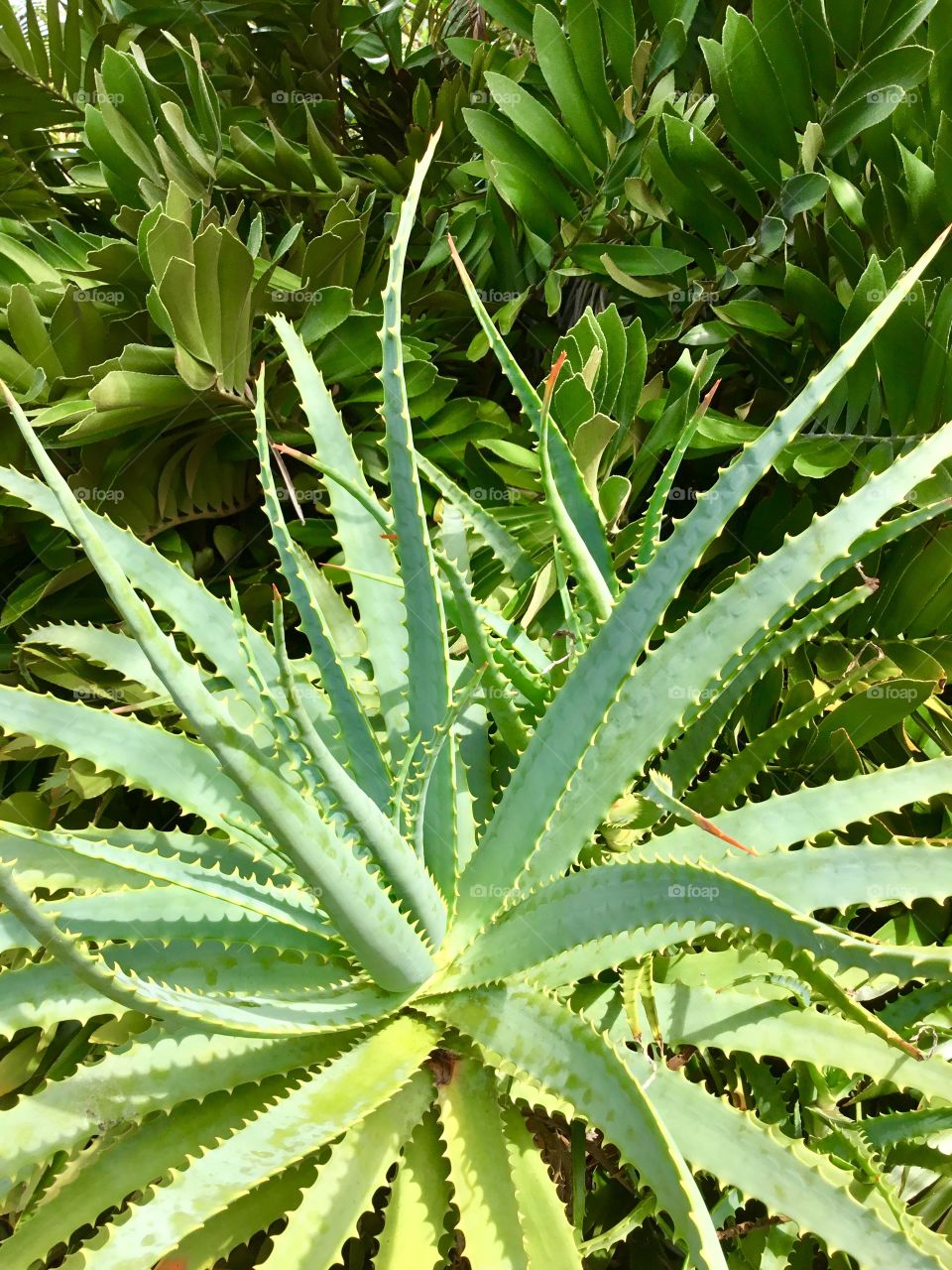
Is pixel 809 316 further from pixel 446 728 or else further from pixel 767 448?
pixel 446 728

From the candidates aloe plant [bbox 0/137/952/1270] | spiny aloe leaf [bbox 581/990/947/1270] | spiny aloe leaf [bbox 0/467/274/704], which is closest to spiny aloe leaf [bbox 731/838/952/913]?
aloe plant [bbox 0/137/952/1270]

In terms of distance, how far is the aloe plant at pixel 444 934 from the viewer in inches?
16.1

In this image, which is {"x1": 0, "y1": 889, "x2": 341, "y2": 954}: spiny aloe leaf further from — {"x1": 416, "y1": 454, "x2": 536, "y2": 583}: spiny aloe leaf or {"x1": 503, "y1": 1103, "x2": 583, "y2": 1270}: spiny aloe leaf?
{"x1": 416, "y1": 454, "x2": 536, "y2": 583}: spiny aloe leaf

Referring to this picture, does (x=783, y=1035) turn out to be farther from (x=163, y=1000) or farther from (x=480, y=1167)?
(x=163, y=1000)

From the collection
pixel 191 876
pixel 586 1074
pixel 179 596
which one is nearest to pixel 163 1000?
pixel 191 876

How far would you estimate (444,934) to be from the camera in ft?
1.75

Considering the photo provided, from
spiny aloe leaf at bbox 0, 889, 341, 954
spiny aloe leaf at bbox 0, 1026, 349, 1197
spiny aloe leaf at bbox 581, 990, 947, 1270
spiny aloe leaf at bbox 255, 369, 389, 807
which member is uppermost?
spiny aloe leaf at bbox 255, 369, 389, 807

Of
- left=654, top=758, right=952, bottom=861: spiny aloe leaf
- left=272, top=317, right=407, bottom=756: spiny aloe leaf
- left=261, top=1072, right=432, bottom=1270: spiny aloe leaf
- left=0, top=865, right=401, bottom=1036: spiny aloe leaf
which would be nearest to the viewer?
left=0, top=865, right=401, bottom=1036: spiny aloe leaf

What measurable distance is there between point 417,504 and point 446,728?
0.39ft

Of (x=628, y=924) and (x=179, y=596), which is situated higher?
(x=179, y=596)

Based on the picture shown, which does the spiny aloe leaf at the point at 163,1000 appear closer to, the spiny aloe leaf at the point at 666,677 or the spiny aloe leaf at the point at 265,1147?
the spiny aloe leaf at the point at 265,1147

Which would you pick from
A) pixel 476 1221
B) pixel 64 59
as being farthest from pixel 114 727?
pixel 64 59

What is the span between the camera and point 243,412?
2.71ft

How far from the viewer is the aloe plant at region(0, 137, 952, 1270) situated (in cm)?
41
